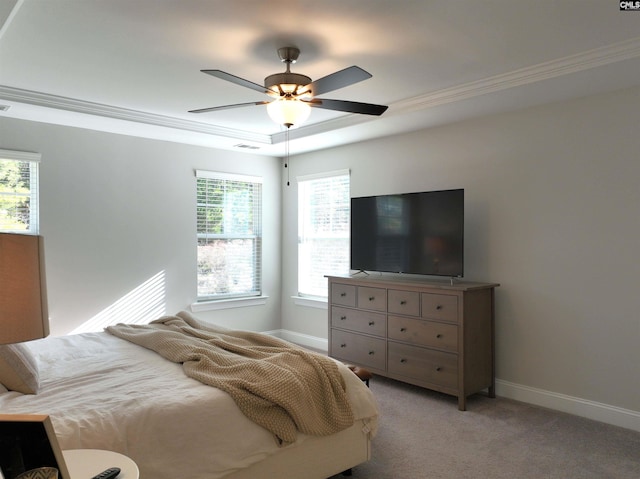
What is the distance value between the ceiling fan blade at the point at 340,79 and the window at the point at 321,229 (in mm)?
2733

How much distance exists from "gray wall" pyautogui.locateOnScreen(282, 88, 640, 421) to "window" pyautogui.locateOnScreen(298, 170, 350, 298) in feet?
4.36

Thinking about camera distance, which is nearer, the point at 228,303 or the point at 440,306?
the point at 440,306

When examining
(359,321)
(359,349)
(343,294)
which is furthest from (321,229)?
(359,349)

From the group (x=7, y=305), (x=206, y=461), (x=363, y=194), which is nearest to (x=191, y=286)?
(x=363, y=194)

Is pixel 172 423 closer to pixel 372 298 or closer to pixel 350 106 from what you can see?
pixel 350 106

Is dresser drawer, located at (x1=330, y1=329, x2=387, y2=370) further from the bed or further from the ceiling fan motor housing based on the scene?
the ceiling fan motor housing

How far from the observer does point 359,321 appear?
182 inches

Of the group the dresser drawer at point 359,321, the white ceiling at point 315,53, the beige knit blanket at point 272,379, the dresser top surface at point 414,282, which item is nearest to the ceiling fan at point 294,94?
the white ceiling at point 315,53

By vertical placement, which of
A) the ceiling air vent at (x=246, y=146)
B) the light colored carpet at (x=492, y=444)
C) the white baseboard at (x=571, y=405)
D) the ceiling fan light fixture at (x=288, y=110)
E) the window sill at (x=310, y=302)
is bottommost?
the light colored carpet at (x=492, y=444)

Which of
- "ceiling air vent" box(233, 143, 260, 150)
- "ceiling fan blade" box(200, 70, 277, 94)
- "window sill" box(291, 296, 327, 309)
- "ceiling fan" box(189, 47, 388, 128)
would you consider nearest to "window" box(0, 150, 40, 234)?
"ceiling air vent" box(233, 143, 260, 150)

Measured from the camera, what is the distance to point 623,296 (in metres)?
3.42

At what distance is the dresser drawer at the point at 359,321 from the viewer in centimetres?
439

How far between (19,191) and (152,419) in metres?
3.39

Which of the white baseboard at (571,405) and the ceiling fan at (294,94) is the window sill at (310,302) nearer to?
the white baseboard at (571,405)
